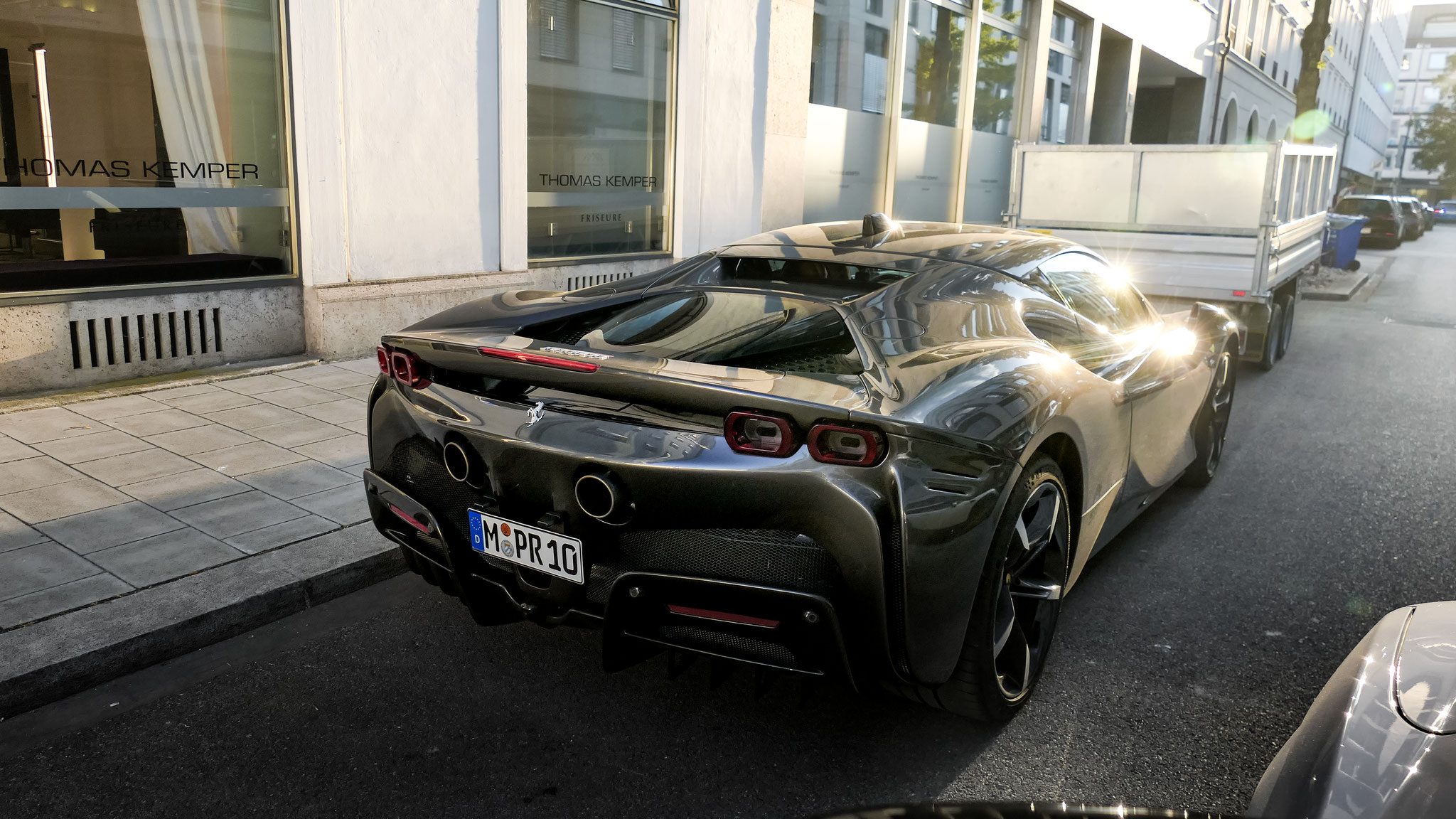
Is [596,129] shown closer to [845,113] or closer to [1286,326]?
[845,113]

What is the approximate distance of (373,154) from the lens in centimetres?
810

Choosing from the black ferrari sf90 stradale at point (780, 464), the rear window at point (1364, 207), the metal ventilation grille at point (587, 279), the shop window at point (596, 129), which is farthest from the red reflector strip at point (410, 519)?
the rear window at point (1364, 207)

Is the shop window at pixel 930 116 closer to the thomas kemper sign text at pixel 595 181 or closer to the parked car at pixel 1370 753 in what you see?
the thomas kemper sign text at pixel 595 181

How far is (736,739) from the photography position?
3.10m

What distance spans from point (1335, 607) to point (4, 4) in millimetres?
7905

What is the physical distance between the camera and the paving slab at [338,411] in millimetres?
6438

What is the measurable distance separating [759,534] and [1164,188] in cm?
867

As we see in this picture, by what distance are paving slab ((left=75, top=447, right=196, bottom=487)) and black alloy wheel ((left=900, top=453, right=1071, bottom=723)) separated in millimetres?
4024

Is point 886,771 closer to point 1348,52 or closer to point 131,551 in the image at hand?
point 131,551

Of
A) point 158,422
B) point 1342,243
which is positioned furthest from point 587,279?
point 1342,243

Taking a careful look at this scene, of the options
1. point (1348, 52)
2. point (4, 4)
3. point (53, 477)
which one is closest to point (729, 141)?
point (4, 4)

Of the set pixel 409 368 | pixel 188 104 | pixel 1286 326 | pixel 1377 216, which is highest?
pixel 188 104

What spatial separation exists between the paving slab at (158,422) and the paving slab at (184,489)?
0.93 m

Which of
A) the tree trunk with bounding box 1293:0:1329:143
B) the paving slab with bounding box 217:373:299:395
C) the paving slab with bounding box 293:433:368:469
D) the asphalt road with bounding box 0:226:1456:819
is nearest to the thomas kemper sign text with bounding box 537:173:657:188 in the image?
the paving slab with bounding box 217:373:299:395
